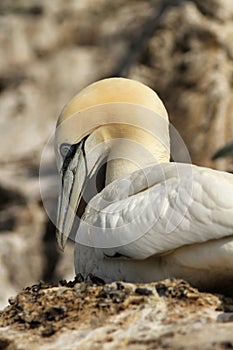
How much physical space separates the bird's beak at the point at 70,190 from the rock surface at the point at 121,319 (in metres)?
1.33

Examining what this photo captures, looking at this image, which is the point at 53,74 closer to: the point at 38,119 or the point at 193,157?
the point at 38,119

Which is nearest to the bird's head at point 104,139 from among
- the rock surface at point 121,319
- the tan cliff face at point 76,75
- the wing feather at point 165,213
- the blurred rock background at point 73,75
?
the wing feather at point 165,213

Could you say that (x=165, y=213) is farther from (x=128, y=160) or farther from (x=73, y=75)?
(x=73, y=75)

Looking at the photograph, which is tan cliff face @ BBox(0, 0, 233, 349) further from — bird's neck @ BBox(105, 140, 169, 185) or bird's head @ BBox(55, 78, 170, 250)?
bird's neck @ BBox(105, 140, 169, 185)

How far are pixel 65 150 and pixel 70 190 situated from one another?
374mm

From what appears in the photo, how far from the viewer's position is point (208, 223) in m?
5.70

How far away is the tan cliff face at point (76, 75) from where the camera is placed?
711 inches

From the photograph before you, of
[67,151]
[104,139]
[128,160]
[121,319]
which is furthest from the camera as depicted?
[104,139]

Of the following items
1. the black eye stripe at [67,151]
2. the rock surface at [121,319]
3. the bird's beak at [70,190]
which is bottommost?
the bird's beak at [70,190]

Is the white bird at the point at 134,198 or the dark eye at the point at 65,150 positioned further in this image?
the dark eye at the point at 65,150

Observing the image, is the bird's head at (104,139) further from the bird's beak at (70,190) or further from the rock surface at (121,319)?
the rock surface at (121,319)

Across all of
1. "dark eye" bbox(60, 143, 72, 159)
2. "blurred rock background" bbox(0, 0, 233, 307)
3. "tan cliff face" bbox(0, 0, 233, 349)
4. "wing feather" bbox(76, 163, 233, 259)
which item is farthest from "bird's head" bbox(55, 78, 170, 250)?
"blurred rock background" bbox(0, 0, 233, 307)

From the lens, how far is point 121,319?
525 centimetres

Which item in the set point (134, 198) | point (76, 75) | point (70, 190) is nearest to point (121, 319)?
point (134, 198)
